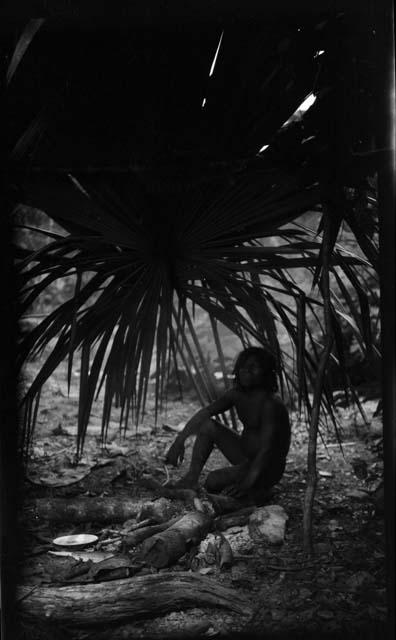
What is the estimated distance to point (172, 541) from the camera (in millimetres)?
2410

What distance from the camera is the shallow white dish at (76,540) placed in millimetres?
2600

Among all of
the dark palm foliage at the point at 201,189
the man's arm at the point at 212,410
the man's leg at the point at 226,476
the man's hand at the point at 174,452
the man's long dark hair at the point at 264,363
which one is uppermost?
the dark palm foliage at the point at 201,189

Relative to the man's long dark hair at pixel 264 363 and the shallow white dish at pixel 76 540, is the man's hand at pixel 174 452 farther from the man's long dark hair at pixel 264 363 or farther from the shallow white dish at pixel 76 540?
the shallow white dish at pixel 76 540

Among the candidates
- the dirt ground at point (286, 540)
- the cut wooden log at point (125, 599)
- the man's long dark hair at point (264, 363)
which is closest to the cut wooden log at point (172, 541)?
the dirt ground at point (286, 540)

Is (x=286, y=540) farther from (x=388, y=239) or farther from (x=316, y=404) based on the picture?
(x=388, y=239)

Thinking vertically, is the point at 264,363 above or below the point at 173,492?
above

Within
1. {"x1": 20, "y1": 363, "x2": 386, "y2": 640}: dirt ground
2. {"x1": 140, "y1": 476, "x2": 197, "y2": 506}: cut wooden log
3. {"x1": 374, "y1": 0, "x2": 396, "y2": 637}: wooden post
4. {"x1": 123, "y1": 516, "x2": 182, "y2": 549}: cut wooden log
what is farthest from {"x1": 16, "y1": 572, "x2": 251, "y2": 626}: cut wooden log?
{"x1": 140, "y1": 476, "x2": 197, "y2": 506}: cut wooden log

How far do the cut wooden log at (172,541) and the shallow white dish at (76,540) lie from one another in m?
0.31

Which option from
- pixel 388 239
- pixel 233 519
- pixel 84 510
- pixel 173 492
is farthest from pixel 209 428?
pixel 388 239

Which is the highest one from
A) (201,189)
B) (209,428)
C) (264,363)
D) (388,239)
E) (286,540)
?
(201,189)

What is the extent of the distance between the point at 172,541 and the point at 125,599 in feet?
1.69

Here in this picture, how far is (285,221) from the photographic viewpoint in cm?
251

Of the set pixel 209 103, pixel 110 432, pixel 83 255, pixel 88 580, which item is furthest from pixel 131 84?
pixel 110 432

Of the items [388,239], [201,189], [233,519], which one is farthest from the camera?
[233,519]
